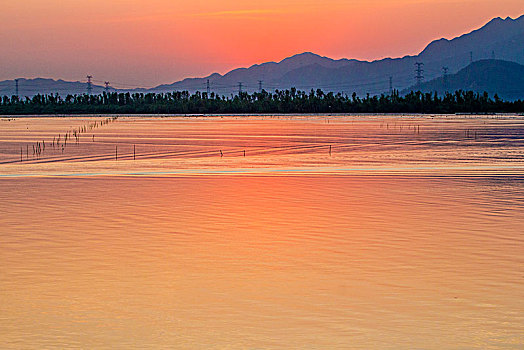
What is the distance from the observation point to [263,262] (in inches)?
412

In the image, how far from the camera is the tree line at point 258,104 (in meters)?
125

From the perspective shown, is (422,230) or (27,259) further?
(422,230)

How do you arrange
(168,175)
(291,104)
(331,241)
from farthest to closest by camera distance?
(291,104) → (168,175) → (331,241)

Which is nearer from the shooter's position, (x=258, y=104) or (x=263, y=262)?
(x=263, y=262)

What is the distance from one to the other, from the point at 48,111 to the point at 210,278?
138m

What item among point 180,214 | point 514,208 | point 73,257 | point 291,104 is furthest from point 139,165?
point 291,104

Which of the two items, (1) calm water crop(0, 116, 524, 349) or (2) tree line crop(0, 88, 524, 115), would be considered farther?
(2) tree line crop(0, 88, 524, 115)

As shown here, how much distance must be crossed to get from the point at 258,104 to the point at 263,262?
429 ft

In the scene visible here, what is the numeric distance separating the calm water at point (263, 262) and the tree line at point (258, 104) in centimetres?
10328

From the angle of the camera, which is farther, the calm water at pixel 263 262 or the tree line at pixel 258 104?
the tree line at pixel 258 104

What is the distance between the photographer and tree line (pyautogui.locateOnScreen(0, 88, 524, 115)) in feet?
410

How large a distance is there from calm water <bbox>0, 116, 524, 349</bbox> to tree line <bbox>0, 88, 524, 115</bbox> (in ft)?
339

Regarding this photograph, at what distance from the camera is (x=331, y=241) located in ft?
39.2

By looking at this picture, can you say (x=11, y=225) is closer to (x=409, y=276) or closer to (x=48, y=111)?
(x=409, y=276)
